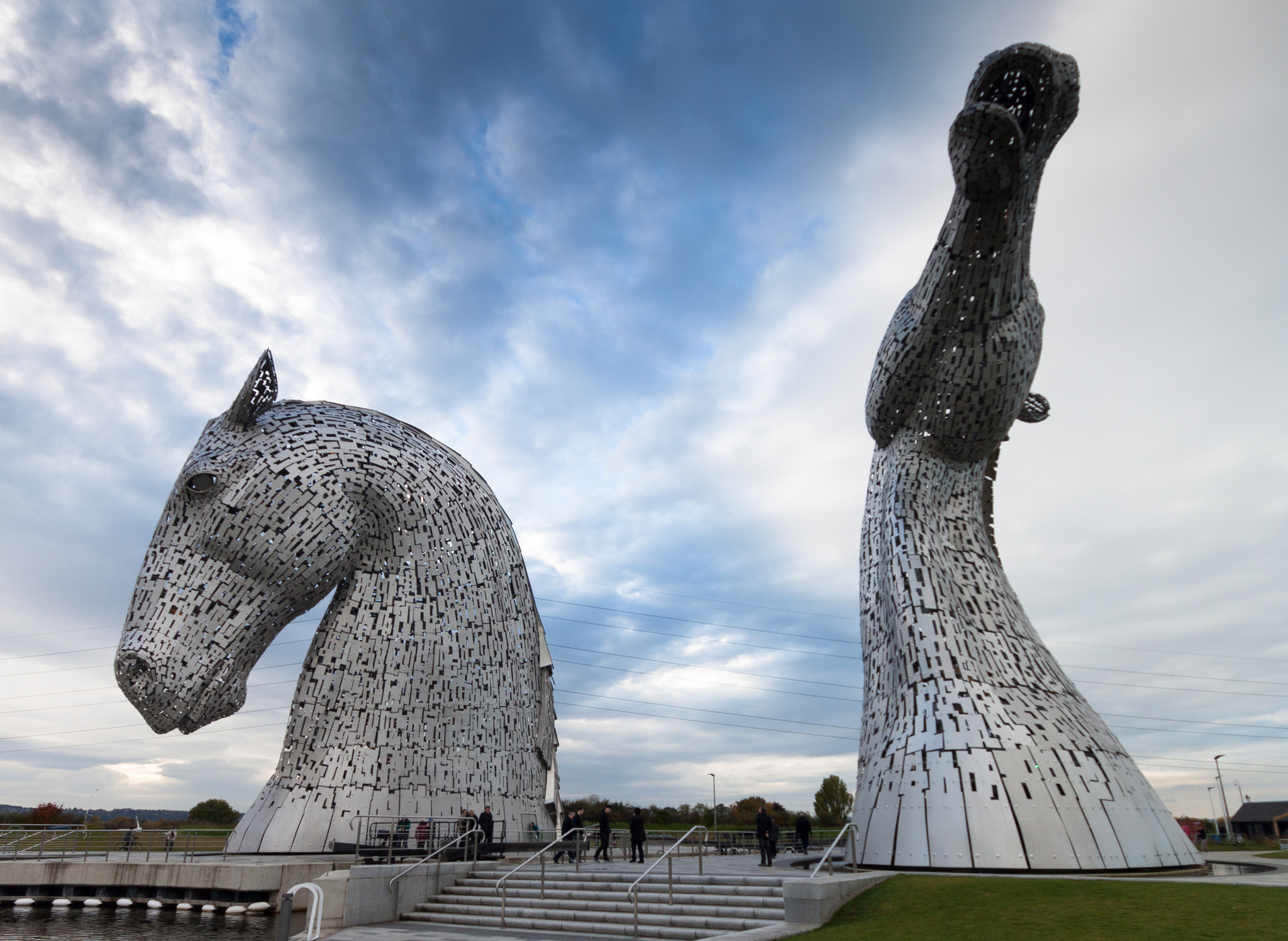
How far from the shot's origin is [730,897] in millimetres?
8703

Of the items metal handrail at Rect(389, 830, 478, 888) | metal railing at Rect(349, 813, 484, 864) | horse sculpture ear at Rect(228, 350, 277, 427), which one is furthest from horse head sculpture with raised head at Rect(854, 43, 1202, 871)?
horse sculpture ear at Rect(228, 350, 277, 427)

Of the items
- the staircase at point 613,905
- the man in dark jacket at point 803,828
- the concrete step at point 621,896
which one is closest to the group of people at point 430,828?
the concrete step at point 621,896

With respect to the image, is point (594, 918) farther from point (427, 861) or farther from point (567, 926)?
point (427, 861)

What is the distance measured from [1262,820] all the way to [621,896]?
53.7 m

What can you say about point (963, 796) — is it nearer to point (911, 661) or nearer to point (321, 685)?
point (911, 661)

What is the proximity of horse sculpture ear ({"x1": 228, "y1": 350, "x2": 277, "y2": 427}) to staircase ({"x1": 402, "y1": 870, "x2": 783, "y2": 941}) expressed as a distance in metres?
8.16

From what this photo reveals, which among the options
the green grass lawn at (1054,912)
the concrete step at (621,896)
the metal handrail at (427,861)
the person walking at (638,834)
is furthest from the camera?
the person walking at (638,834)

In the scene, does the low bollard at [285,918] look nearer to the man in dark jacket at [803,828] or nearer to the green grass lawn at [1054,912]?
the green grass lawn at [1054,912]

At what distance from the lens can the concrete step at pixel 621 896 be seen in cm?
855

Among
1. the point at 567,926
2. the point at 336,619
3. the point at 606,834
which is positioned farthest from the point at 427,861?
the point at 336,619

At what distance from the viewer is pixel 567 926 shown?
895cm

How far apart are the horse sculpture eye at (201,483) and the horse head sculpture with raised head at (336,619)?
3 cm

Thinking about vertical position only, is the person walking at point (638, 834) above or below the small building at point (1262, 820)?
above

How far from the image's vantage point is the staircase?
8.27 m
